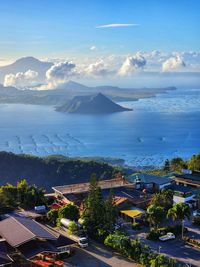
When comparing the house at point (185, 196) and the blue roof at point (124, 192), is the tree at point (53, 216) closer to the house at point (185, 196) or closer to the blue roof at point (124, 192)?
the blue roof at point (124, 192)

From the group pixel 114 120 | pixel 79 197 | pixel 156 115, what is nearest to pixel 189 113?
pixel 156 115

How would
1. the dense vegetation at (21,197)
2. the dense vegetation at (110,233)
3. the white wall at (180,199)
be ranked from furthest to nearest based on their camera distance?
the white wall at (180,199), the dense vegetation at (21,197), the dense vegetation at (110,233)

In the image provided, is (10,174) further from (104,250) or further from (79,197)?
(104,250)

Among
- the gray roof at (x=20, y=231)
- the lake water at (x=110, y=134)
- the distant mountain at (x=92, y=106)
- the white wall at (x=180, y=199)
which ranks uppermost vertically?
the gray roof at (x=20, y=231)

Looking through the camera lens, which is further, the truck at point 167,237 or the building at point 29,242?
the truck at point 167,237

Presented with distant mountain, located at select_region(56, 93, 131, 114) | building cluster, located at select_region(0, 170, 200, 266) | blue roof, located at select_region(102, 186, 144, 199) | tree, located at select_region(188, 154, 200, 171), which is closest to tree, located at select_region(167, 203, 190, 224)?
building cluster, located at select_region(0, 170, 200, 266)

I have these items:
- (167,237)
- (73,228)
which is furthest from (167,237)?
(73,228)

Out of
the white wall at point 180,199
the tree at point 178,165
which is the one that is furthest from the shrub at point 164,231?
the tree at point 178,165

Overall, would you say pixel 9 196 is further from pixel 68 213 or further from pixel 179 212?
pixel 179 212
